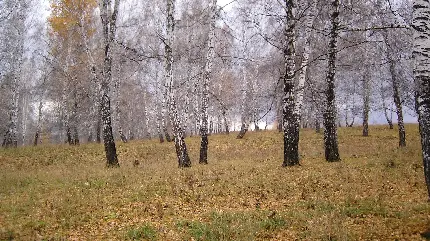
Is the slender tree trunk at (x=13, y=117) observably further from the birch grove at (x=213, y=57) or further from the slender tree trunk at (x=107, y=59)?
the slender tree trunk at (x=107, y=59)

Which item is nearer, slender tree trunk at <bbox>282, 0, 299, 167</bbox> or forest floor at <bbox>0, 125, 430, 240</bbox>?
forest floor at <bbox>0, 125, 430, 240</bbox>

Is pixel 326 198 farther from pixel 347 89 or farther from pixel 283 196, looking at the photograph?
pixel 347 89

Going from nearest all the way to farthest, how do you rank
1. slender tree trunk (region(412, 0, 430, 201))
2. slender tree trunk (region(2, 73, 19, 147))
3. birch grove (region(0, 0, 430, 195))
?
slender tree trunk (region(412, 0, 430, 201)) < birch grove (region(0, 0, 430, 195)) < slender tree trunk (region(2, 73, 19, 147))

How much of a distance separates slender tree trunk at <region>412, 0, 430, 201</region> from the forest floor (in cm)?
170

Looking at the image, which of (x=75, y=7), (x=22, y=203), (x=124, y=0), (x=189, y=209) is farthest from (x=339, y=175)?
(x=124, y=0)

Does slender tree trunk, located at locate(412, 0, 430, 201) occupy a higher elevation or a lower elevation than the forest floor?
higher

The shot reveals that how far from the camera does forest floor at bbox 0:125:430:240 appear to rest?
7770mm

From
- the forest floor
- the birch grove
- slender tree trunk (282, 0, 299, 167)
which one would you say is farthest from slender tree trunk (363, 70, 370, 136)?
slender tree trunk (282, 0, 299, 167)

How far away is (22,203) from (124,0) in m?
27.4

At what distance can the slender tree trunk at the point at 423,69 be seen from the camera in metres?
6.75

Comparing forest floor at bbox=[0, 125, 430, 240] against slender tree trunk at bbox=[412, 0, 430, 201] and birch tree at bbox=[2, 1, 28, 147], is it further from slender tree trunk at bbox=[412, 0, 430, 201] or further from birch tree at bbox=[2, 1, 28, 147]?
birch tree at bbox=[2, 1, 28, 147]

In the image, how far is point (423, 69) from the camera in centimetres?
677

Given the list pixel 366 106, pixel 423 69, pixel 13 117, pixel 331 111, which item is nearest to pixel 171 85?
pixel 331 111

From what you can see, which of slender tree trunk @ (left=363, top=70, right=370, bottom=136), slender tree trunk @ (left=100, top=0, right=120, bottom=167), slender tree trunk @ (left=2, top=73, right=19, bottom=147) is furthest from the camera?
slender tree trunk @ (left=363, top=70, right=370, bottom=136)
